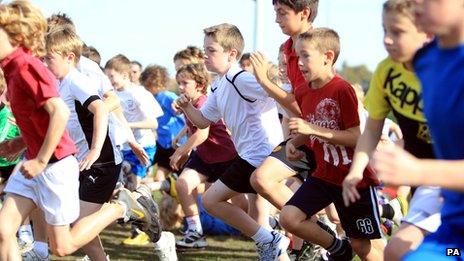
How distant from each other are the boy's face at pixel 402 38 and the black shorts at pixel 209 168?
14.4 ft

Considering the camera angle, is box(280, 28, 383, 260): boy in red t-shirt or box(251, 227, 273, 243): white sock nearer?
box(280, 28, 383, 260): boy in red t-shirt

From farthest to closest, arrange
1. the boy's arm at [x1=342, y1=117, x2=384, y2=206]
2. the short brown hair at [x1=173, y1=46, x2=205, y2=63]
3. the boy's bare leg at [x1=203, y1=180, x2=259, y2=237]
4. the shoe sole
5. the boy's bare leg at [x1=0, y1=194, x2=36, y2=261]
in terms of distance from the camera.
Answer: the short brown hair at [x1=173, y1=46, x2=205, y2=63], the shoe sole, the boy's bare leg at [x1=203, y1=180, x2=259, y2=237], the boy's bare leg at [x1=0, y1=194, x2=36, y2=261], the boy's arm at [x1=342, y1=117, x2=384, y2=206]

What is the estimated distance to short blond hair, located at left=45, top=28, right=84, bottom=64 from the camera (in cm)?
662

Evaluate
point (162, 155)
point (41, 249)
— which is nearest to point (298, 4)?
point (41, 249)

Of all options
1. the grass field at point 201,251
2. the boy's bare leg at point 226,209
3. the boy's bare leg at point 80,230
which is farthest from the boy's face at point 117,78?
the boy's bare leg at point 80,230

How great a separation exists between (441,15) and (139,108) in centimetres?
761

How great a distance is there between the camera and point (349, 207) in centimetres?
584

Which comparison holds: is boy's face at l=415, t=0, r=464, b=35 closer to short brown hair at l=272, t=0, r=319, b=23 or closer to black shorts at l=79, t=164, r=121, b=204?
short brown hair at l=272, t=0, r=319, b=23

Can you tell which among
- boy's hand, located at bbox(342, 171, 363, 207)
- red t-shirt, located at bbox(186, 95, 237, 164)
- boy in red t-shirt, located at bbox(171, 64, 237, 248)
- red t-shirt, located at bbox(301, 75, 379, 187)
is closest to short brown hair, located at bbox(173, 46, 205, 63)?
boy in red t-shirt, located at bbox(171, 64, 237, 248)

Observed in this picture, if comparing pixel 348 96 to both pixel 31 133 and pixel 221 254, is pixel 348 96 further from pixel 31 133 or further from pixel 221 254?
pixel 221 254

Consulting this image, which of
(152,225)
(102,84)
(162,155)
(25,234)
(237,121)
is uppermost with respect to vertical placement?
(102,84)

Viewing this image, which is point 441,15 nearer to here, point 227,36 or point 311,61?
point 311,61

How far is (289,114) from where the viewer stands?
6738 millimetres

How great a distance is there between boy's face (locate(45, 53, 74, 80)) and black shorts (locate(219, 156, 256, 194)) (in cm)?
156
